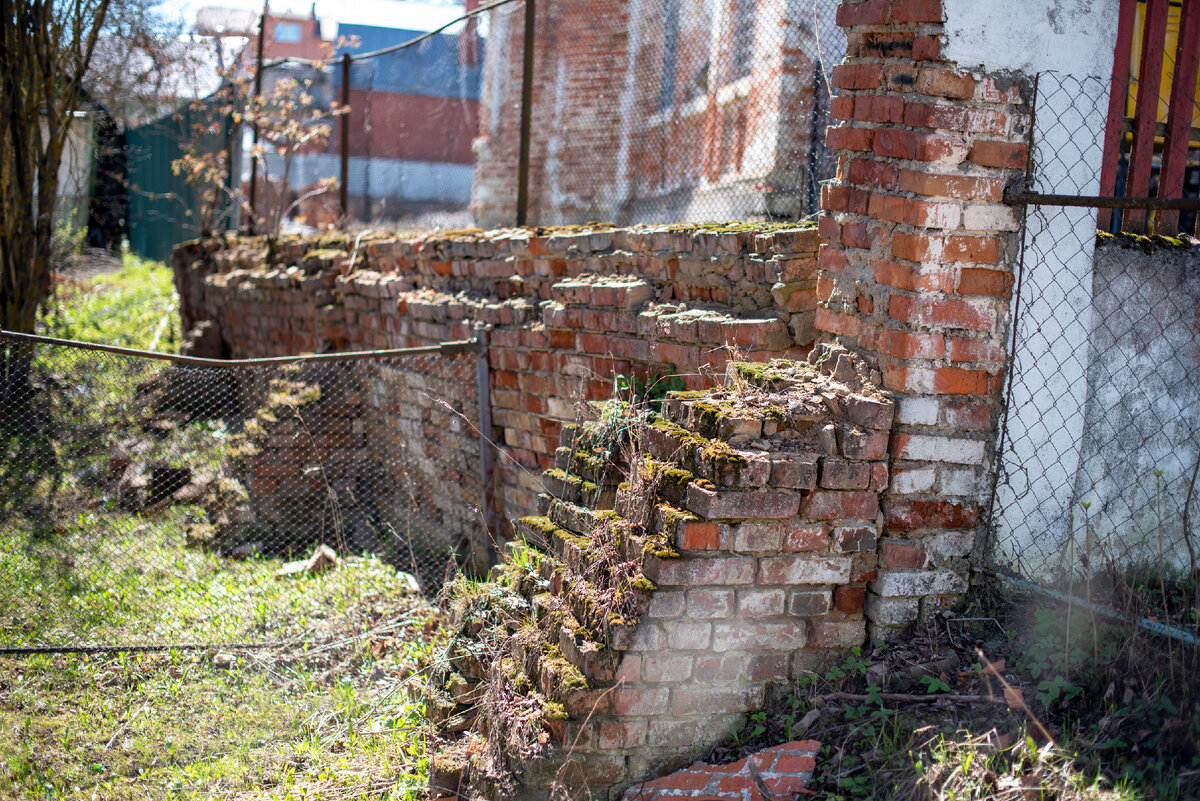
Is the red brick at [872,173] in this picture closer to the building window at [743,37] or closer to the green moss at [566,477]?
the green moss at [566,477]

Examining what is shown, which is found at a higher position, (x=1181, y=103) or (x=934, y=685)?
(x=1181, y=103)

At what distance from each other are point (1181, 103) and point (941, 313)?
46.8 inches

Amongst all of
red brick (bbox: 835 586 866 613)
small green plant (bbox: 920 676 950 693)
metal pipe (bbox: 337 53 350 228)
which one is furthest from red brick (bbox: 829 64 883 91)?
metal pipe (bbox: 337 53 350 228)

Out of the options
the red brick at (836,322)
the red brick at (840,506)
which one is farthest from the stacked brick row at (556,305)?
the red brick at (840,506)

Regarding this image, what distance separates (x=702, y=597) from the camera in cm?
280

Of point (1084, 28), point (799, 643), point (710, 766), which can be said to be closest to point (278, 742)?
point (710, 766)

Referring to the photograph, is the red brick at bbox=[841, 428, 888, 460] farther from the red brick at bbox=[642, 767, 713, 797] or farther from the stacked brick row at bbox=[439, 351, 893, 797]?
the red brick at bbox=[642, 767, 713, 797]

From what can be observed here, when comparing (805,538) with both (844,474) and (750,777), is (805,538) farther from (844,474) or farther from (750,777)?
(750,777)

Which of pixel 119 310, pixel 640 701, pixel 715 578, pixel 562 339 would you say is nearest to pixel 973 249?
→ pixel 715 578

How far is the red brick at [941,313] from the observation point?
9.43 feet

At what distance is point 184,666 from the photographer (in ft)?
13.7

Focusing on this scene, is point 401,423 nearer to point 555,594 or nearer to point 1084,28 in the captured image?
point 555,594

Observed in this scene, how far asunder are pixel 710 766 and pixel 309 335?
210 inches

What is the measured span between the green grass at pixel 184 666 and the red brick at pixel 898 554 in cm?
176
